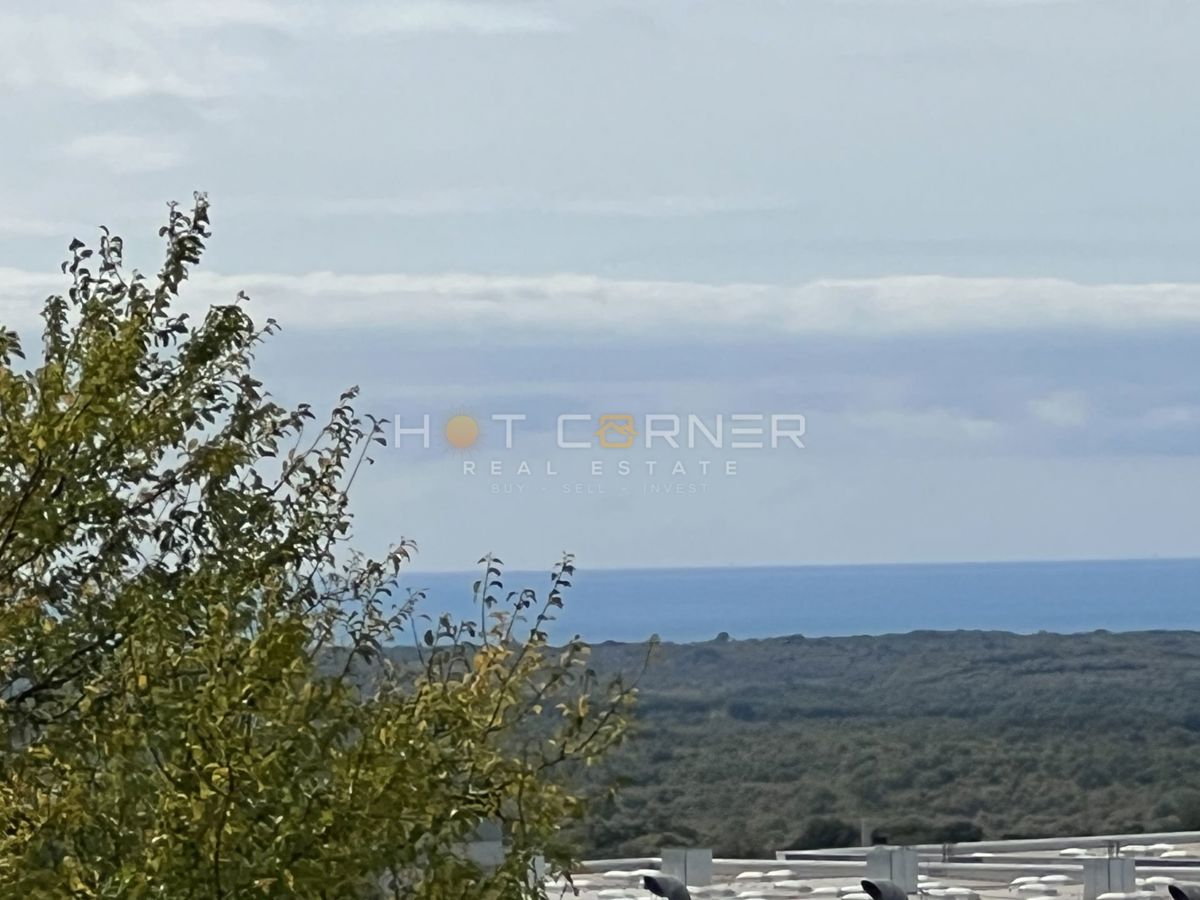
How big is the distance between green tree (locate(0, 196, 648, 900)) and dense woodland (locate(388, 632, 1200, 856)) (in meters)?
47.8

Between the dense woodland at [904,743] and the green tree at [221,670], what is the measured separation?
1883 inches

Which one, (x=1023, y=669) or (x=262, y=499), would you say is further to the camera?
(x=1023, y=669)

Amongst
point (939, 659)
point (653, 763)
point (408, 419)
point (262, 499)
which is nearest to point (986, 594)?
point (939, 659)

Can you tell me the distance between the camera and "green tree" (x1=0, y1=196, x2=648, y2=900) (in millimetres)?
5488

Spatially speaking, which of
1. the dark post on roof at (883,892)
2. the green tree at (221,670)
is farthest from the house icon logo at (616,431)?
the green tree at (221,670)

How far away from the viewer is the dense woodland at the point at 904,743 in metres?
64.4

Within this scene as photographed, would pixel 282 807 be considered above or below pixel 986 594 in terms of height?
below

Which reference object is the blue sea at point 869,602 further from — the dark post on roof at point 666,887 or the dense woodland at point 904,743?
A: the dark post on roof at point 666,887

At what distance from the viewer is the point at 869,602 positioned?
132500 millimetres

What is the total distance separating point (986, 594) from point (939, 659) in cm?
4816

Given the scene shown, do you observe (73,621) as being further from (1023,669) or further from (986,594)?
(986,594)

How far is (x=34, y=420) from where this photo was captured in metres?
7.20

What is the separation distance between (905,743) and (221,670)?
69162mm

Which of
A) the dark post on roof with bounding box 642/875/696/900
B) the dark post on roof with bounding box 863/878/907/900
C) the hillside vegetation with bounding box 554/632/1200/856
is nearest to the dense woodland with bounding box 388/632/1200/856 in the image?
the hillside vegetation with bounding box 554/632/1200/856
